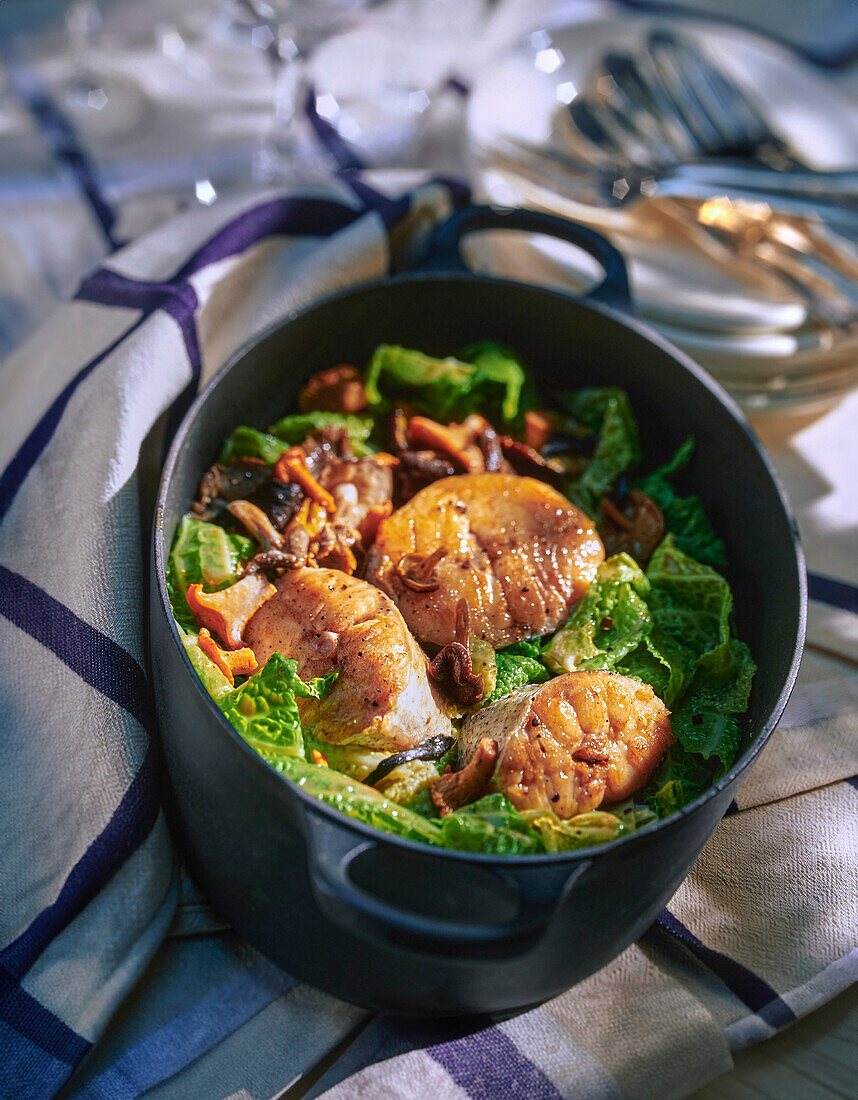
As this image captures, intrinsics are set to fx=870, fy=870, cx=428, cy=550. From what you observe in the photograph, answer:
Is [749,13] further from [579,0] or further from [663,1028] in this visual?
[663,1028]

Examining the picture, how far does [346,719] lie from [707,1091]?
100 cm

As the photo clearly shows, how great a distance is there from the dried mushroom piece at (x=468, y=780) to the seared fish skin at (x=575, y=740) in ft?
0.08

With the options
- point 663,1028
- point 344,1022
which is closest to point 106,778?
point 344,1022

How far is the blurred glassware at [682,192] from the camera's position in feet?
8.72

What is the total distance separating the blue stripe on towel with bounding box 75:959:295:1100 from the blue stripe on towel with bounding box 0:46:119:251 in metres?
2.45

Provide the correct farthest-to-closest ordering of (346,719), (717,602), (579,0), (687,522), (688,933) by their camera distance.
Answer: (579,0), (687,522), (717,602), (688,933), (346,719)

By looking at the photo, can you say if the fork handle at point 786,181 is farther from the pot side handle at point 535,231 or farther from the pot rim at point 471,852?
the pot rim at point 471,852

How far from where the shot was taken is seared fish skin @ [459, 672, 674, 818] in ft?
5.06

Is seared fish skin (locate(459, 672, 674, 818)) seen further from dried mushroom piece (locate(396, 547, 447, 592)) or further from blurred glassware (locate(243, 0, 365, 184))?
blurred glassware (locate(243, 0, 365, 184))

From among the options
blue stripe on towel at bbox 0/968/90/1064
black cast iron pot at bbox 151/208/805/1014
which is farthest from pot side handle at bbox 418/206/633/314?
blue stripe on towel at bbox 0/968/90/1064

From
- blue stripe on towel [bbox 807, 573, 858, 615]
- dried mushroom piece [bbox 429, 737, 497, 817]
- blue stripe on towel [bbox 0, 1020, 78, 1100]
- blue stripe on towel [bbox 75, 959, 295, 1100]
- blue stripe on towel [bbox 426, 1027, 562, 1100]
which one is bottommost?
blue stripe on towel [bbox 426, 1027, 562, 1100]

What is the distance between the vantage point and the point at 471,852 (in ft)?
4.61

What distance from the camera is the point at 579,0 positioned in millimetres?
4000

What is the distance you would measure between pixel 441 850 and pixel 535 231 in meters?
1.78
